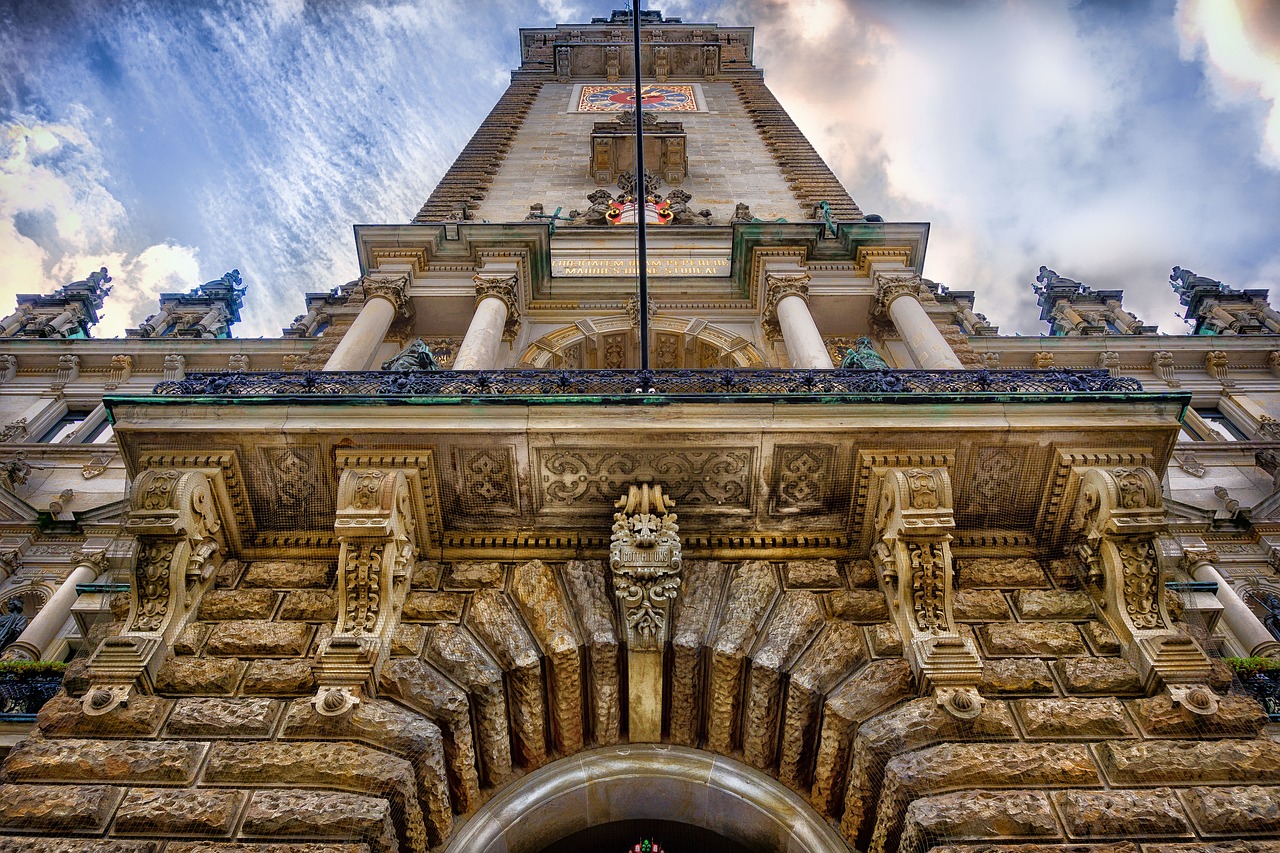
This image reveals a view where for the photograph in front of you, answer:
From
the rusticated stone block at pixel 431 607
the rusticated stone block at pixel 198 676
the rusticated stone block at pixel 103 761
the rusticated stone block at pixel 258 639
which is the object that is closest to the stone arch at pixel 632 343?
the rusticated stone block at pixel 431 607

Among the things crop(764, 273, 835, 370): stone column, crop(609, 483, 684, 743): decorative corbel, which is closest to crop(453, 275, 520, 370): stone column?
crop(764, 273, 835, 370): stone column

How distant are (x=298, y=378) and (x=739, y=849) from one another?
629 centimetres

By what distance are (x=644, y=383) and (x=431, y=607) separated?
303 cm

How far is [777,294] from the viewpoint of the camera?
490 inches

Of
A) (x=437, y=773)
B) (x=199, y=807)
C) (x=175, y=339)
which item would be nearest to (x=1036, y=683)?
(x=437, y=773)

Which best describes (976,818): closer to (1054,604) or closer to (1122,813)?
(1122,813)

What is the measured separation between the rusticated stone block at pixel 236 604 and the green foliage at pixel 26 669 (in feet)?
6.05

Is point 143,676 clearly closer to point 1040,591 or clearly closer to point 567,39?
point 1040,591

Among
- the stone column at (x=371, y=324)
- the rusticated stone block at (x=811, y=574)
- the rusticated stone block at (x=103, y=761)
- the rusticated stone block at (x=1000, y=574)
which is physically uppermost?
the stone column at (x=371, y=324)

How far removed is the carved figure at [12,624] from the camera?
10.5 m

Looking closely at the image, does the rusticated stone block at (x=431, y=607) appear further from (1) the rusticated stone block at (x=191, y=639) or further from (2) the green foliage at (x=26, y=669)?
(2) the green foliage at (x=26, y=669)

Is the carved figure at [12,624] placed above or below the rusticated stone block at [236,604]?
above

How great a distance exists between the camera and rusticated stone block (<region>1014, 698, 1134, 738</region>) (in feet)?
18.3

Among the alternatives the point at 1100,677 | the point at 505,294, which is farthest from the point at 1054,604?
the point at 505,294
